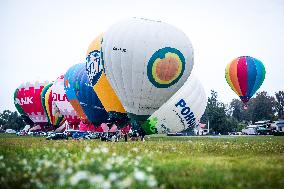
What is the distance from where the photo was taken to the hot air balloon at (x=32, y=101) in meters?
81.1

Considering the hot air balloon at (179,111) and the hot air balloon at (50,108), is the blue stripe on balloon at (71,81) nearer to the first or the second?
the hot air balloon at (179,111)

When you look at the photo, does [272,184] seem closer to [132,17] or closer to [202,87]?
[132,17]

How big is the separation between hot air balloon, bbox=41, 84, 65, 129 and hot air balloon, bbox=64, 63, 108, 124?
2095cm

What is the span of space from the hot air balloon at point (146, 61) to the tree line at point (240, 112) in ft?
249

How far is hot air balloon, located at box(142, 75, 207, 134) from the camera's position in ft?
162

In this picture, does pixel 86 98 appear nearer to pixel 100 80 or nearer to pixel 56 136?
pixel 56 136

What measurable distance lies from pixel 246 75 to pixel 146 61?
21.6 m

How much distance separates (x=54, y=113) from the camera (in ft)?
244

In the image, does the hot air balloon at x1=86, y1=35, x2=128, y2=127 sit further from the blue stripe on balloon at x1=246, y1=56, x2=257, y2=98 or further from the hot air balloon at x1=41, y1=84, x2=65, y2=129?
the hot air balloon at x1=41, y1=84, x2=65, y2=129

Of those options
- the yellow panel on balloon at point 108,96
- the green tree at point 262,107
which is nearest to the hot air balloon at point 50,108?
the yellow panel on balloon at point 108,96

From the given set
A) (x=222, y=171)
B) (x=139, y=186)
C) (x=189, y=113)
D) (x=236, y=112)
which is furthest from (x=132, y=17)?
(x=236, y=112)

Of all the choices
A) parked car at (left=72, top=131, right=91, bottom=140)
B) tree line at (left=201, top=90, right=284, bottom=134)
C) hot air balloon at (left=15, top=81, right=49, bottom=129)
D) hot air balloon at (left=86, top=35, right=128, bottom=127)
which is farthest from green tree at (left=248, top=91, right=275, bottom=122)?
hot air balloon at (left=86, top=35, right=128, bottom=127)

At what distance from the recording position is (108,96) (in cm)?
4009

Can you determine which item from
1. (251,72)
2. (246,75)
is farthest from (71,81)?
(251,72)
